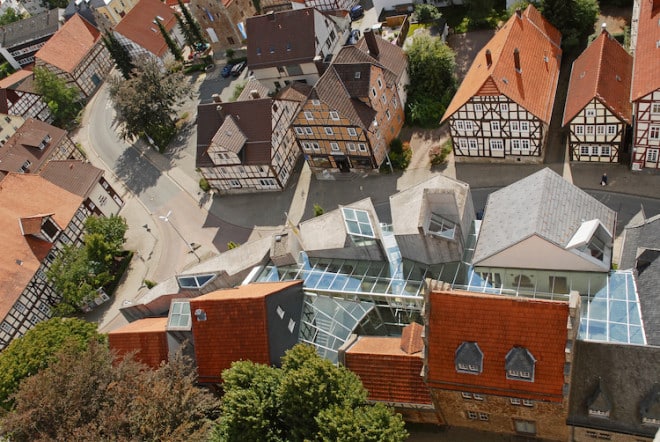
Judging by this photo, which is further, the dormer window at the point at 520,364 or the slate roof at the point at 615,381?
the dormer window at the point at 520,364

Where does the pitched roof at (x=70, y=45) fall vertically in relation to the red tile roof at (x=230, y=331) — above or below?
above

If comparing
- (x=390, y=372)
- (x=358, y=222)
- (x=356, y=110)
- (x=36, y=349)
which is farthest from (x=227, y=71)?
(x=390, y=372)

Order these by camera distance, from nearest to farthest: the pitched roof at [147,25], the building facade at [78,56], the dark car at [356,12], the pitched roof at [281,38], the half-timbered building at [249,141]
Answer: the half-timbered building at [249,141] < the pitched roof at [281,38] < the dark car at [356,12] < the pitched roof at [147,25] < the building facade at [78,56]

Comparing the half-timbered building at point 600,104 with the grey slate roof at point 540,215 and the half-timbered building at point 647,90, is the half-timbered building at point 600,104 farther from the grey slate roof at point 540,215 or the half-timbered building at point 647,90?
the grey slate roof at point 540,215

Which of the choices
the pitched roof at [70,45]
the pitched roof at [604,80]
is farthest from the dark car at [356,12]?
the pitched roof at [70,45]

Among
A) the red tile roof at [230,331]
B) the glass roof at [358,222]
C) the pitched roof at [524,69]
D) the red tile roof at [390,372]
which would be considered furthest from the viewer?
the pitched roof at [524,69]

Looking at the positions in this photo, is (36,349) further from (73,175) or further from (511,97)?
(511,97)

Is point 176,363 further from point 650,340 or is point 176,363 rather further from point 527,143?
point 527,143

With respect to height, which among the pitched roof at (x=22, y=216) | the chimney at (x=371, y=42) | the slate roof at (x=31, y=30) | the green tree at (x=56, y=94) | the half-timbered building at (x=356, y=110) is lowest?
the pitched roof at (x=22, y=216)
